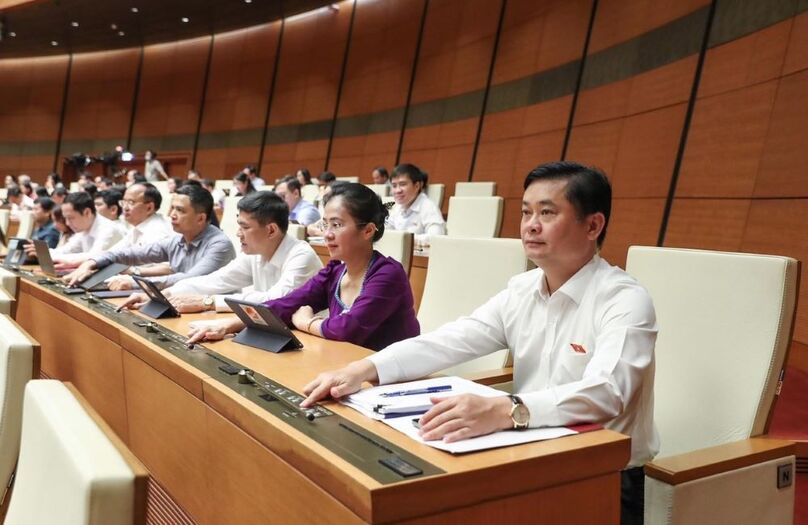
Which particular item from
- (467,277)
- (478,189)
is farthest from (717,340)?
(478,189)

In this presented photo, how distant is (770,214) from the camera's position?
3.46m

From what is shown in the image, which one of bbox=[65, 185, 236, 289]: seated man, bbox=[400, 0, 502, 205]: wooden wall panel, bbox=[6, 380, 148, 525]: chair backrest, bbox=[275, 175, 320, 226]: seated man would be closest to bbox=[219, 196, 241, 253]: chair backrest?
bbox=[65, 185, 236, 289]: seated man

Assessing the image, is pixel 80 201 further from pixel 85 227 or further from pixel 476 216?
pixel 476 216

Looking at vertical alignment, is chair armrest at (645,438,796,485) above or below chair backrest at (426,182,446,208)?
below

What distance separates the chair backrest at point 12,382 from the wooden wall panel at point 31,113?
1289cm

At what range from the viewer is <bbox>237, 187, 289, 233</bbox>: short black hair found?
2.45 m

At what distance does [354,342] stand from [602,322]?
762 mm

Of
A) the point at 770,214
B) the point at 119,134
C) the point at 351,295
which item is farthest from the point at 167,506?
the point at 119,134

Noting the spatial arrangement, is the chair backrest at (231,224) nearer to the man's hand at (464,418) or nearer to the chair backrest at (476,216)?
the chair backrest at (476,216)

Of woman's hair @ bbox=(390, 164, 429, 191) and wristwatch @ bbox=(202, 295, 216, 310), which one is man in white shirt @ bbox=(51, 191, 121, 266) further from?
wristwatch @ bbox=(202, 295, 216, 310)

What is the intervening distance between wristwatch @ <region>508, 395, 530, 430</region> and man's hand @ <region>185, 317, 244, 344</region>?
937 millimetres

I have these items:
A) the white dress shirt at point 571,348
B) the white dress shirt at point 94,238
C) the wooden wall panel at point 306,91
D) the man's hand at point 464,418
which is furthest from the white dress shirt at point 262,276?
the wooden wall panel at point 306,91

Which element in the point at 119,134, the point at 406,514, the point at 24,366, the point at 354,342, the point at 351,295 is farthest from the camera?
the point at 119,134

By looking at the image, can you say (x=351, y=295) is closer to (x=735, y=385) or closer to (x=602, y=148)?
(x=735, y=385)
